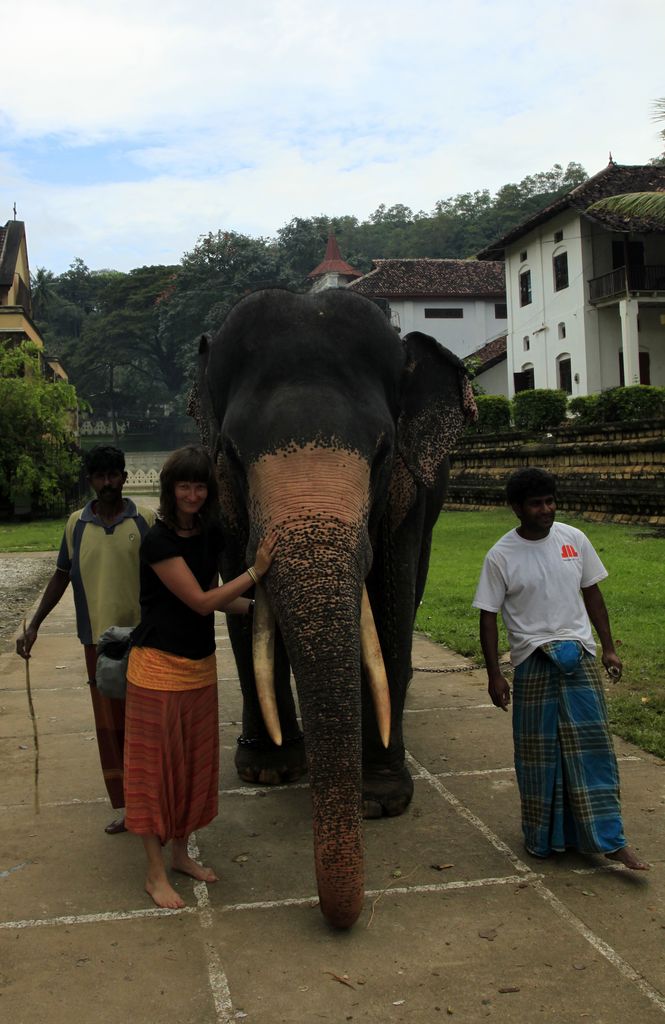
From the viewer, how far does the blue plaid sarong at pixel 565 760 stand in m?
3.67

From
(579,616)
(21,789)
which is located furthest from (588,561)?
(21,789)

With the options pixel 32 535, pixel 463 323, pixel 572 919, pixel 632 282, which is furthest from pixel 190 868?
pixel 463 323

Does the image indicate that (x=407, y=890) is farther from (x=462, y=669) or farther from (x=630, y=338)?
(x=630, y=338)

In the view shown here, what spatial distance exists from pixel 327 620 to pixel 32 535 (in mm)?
20212

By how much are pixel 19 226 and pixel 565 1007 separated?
4063 cm

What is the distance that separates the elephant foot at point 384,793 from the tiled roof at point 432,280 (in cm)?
4275

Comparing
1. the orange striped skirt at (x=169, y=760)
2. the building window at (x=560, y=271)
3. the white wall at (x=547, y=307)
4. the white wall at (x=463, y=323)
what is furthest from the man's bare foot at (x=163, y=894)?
the white wall at (x=463, y=323)

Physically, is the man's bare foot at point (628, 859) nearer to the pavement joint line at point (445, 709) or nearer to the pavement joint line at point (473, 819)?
the pavement joint line at point (473, 819)

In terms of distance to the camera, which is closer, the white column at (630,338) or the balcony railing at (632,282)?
the white column at (630,338)

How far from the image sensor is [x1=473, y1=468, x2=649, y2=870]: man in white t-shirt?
369 centimetres

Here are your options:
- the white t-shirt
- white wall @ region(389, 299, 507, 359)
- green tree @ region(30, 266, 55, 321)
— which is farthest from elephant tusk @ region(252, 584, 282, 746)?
green tree @ region(30, 266, 55, 321)

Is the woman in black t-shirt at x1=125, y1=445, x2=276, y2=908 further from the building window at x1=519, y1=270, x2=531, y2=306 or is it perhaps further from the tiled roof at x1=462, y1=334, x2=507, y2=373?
the tiled roof at x1=462, y1=334, x2=507, y2=373

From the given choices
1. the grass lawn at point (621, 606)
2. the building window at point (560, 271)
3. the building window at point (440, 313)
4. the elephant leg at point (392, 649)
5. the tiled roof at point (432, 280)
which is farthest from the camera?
the building window at point (440, 313)

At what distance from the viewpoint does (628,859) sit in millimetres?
3598
